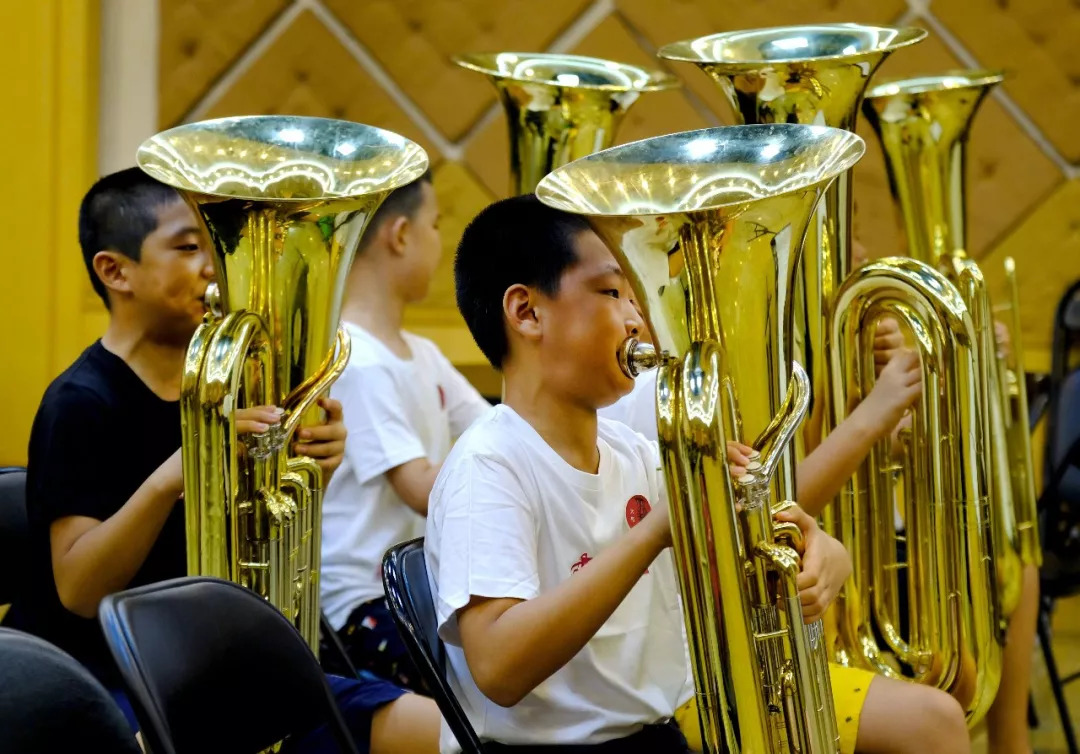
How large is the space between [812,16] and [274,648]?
3.16 m

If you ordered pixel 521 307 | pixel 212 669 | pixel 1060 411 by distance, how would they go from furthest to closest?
1. pixel 1060 411
2. pixel 521 307
3. pixel 212 669

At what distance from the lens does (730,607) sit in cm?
144

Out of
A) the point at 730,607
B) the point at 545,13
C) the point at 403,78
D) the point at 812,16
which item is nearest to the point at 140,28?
the point at 403,78

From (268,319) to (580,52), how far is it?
2.43m

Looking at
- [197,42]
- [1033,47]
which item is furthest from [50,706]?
[1033,47]

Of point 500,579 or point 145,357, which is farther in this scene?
point 145,357

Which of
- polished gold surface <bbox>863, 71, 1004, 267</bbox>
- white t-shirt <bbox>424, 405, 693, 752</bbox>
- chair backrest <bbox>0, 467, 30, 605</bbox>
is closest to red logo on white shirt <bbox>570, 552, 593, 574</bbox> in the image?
white t-shirt <bbox>424, 405, 693, 752</bbox>

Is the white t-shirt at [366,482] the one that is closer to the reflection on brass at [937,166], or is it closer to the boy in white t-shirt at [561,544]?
the boy in white t-shirt at [561,544]

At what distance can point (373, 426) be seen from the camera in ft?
8.21

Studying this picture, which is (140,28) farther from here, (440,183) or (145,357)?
(145,357)

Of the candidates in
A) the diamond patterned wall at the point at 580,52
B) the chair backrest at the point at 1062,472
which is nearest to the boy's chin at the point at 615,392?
the chair backrest at the point at 1062,472

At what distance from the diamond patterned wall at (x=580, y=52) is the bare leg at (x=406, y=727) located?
2.08 m

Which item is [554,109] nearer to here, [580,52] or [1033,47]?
[580,52]

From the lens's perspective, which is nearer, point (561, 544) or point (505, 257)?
point (561, 544)
